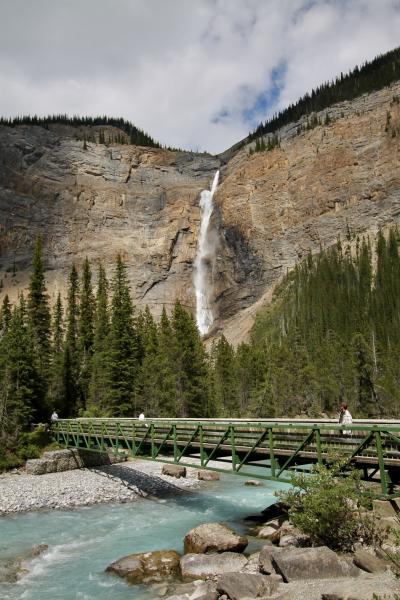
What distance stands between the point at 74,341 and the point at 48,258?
5651 centimetres

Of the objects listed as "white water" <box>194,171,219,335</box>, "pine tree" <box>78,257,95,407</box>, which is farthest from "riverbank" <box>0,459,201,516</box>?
"white water" <box>194,171,219,335</box>

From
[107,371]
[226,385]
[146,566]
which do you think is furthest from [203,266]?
[146,566]

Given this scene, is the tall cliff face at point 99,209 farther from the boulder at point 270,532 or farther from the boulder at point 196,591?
the boulder at point 196,591

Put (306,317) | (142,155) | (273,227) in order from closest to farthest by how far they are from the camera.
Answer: (306,317) < (273,227) < (142,155)

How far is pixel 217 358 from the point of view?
241ft

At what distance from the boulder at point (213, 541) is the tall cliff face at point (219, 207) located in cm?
8843

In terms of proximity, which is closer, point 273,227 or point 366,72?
point 273,227

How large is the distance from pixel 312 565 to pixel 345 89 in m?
149

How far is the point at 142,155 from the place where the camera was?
5364 inches

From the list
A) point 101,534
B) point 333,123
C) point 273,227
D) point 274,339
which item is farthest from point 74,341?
point 333,123

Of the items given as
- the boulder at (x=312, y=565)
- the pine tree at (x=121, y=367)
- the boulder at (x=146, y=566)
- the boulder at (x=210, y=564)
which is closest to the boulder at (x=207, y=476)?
the boulder at (x=146, y=566)

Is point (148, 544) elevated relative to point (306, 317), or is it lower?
lower

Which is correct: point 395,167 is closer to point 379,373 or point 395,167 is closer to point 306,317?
point 306,317

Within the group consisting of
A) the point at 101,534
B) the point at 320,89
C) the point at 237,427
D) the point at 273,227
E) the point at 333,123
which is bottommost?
the point at 101,534
